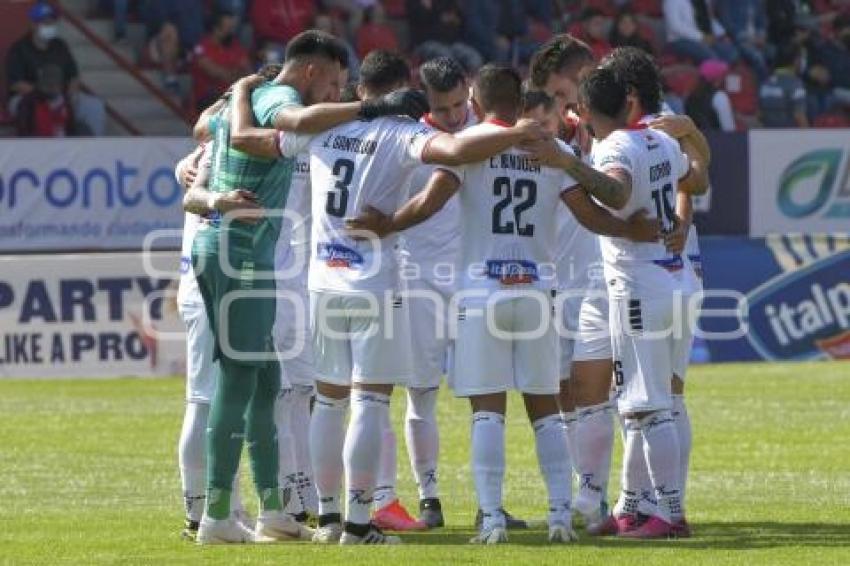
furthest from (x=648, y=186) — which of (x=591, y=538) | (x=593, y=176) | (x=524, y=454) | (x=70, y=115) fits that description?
(x=70, y=115)

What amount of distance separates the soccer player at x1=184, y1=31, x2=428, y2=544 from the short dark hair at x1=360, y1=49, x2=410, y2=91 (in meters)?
0.19

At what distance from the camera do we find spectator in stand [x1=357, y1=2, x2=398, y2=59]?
28.3 metres

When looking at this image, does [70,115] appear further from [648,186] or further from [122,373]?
[648,186]

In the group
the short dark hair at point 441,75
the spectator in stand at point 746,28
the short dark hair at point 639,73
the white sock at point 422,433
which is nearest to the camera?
the short dark hair at point 639,73

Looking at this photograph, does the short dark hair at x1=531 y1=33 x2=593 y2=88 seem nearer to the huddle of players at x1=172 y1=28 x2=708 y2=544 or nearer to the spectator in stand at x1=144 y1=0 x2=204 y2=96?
the huddle of players at x1=172 y1=28 x2=708 y2=544

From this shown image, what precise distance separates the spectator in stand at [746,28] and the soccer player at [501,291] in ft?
67.4

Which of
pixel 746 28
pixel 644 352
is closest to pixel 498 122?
pixel 644 352

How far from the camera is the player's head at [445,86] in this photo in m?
11.7

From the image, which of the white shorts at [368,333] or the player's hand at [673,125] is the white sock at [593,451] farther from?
the player's hand at [673,125]

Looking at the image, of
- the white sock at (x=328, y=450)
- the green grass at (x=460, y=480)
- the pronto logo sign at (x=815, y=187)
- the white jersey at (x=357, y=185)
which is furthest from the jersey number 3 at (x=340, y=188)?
the pronto logo sign at (x=815, y=187)

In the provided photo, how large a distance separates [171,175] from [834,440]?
10.1 m

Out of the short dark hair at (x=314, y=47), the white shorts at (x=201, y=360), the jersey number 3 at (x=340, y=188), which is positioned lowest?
the white shorts at (x=201, y=360)

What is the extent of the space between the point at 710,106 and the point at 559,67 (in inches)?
660

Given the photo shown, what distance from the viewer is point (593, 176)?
429 inches
